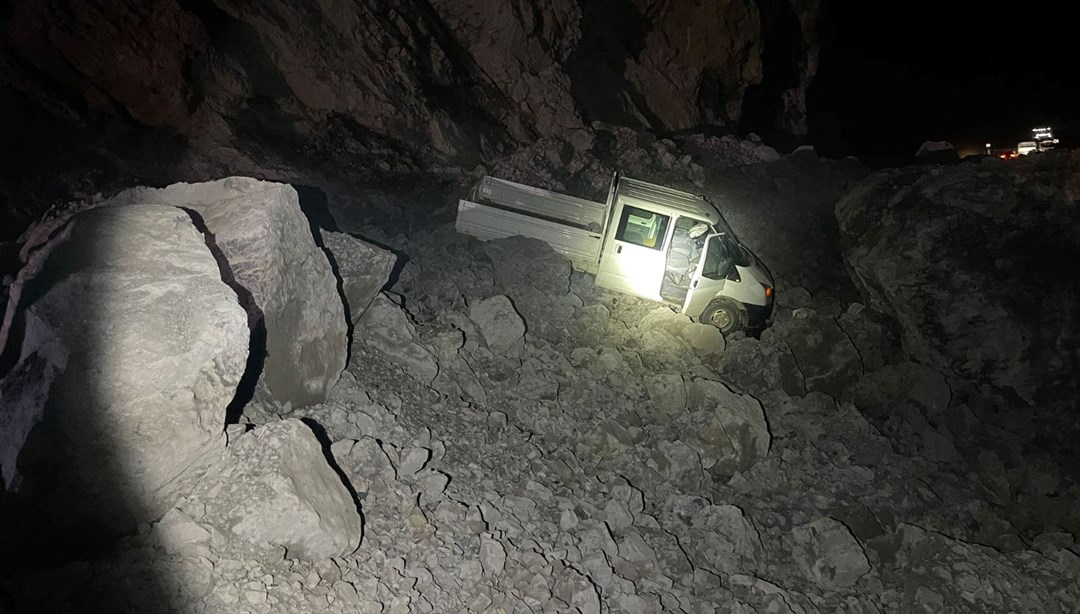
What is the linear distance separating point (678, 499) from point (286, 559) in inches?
151

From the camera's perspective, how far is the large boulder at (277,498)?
3838mm

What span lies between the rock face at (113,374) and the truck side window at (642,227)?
Answer: 288 inches

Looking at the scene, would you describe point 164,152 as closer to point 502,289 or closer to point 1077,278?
point 502,289

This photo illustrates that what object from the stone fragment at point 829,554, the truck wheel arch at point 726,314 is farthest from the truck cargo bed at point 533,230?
the stone fragment at point 829,554

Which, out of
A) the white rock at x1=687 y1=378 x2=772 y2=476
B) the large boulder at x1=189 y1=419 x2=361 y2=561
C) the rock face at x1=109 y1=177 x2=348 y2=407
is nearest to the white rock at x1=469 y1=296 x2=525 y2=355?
the rock face at x1=109 y1=177 x2=348 y2=407

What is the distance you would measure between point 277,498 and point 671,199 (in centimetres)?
862

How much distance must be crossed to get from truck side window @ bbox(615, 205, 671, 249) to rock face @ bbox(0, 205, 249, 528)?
732 cm

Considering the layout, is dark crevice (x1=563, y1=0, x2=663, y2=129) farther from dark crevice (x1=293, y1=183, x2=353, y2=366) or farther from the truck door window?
the truck door window

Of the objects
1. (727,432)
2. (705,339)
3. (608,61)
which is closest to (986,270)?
(705,339)

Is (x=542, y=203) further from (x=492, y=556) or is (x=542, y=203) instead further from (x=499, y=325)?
(x=492, y=556)

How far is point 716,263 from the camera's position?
33.3 feet

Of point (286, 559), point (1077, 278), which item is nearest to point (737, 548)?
point (286, 559)

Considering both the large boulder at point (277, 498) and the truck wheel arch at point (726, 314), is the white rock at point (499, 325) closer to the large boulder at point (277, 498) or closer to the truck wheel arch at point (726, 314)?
the large boulder at point (277, 498)

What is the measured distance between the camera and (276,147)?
42.7 ft
